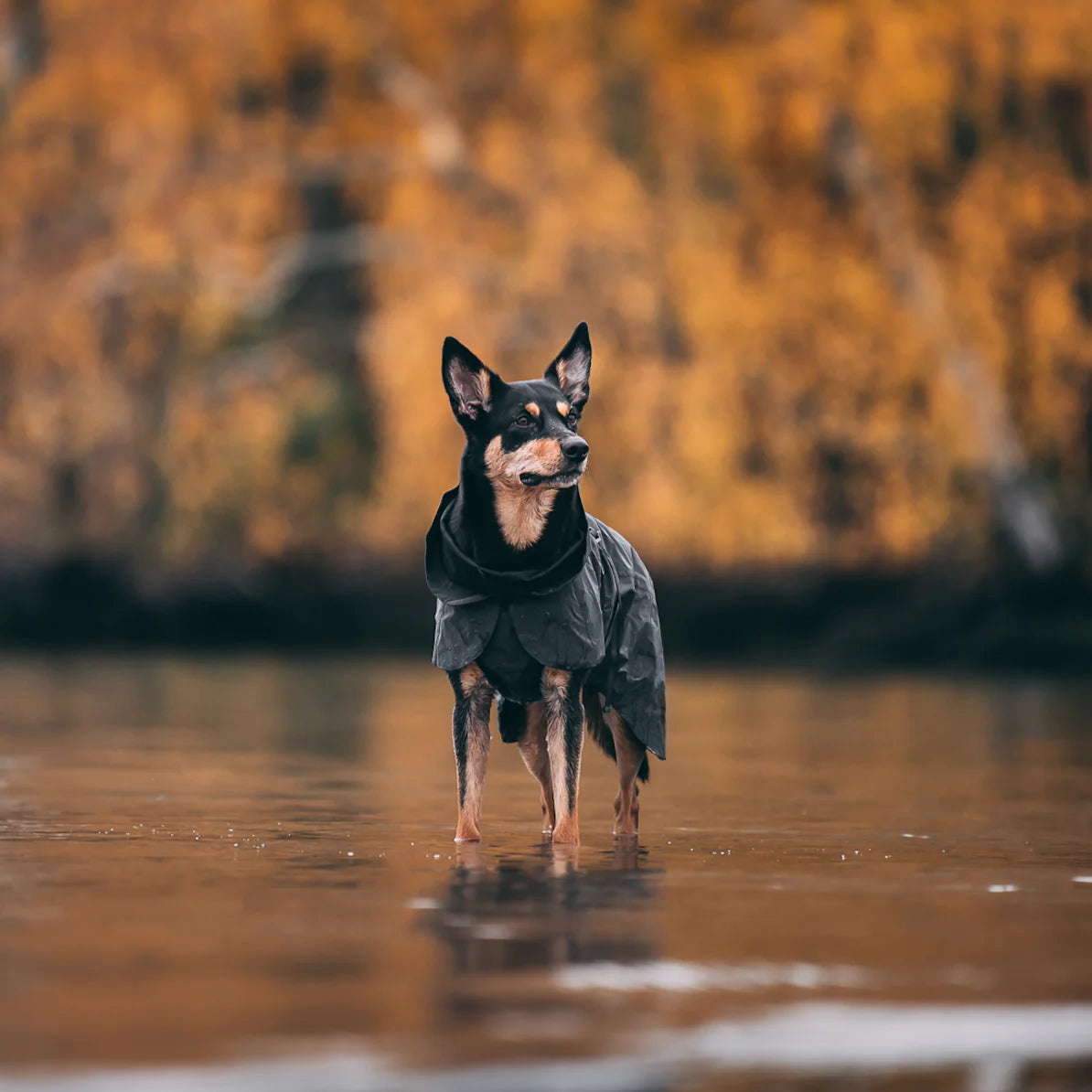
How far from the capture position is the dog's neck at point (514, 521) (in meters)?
10.0

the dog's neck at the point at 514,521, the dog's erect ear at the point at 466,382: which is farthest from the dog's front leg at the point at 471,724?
the dog's erect ear at the point at 466,382

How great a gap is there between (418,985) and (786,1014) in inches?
37.2

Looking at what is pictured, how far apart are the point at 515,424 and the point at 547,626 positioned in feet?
2.62

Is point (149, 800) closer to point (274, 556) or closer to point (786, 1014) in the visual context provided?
point (786, 1014)

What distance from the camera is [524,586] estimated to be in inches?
390

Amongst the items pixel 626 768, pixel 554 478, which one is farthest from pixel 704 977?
pixel 626 768

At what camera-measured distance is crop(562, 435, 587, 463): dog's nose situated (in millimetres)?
9734

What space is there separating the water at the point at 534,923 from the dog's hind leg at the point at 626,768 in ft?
0.39

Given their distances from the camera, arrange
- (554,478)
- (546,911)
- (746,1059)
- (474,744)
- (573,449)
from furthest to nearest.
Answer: (474,744), (554,478), (573,449), (546,911), (746,1059)

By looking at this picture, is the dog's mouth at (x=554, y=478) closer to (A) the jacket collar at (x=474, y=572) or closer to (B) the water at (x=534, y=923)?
(A) the jacket collar at (x=474, y=572)

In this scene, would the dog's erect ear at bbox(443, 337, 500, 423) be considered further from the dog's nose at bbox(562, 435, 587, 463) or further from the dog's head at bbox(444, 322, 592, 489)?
the dog's nose at bbox(562, 435, 587, 463)

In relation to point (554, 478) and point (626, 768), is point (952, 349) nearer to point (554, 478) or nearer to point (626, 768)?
point (626, 768)

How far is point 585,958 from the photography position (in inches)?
271

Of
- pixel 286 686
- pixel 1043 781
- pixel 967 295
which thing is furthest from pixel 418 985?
pixel 967 295
